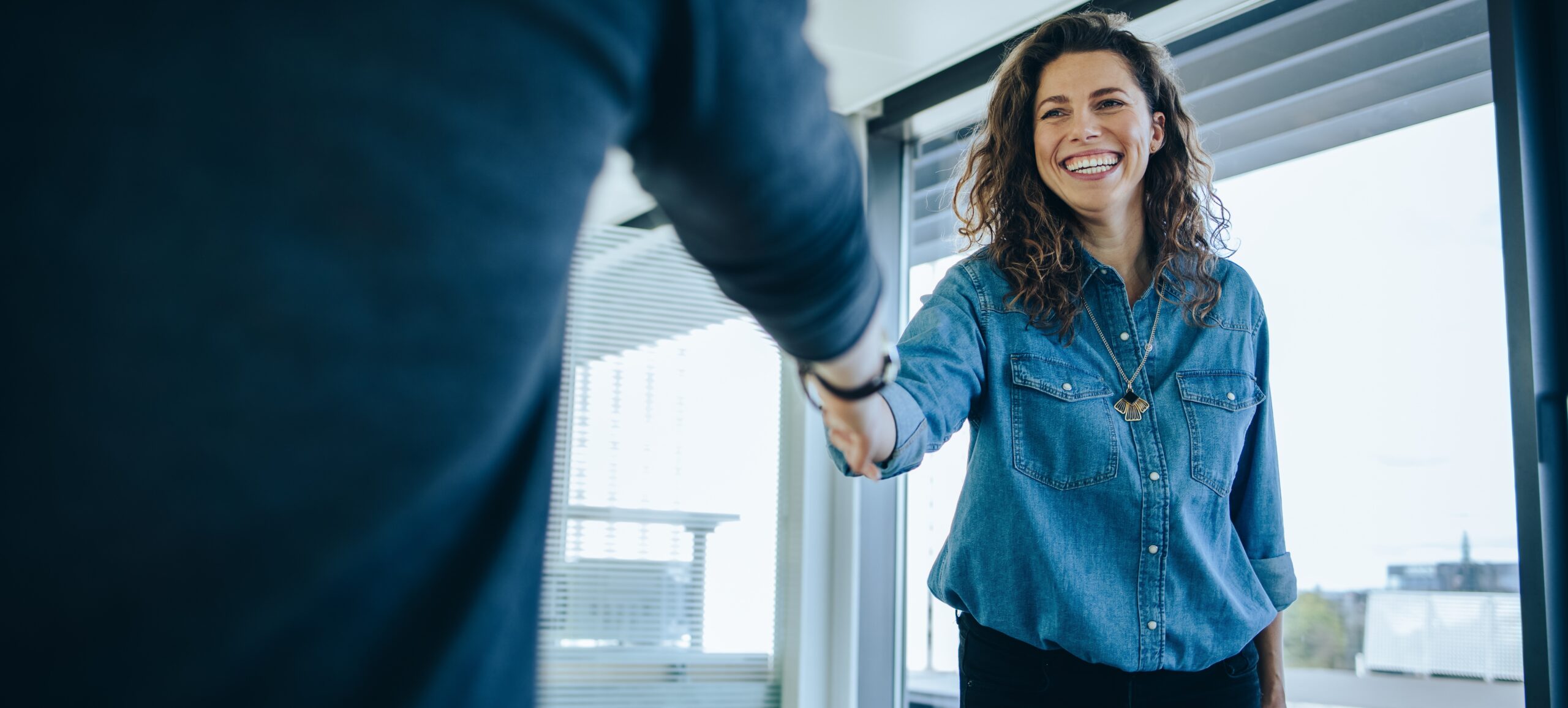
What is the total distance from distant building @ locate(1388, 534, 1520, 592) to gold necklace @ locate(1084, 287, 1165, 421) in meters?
0.90

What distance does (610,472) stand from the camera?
10.6 ft

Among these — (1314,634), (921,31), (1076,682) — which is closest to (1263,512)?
(1076,682)

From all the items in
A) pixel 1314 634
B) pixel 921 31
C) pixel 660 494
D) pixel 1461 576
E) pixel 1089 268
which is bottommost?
pixel 1314 634

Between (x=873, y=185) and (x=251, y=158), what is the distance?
3.27m

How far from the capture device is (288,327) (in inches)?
11.9

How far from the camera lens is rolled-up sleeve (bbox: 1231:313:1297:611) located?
62.0 inches

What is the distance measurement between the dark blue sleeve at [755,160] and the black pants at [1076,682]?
1.05m

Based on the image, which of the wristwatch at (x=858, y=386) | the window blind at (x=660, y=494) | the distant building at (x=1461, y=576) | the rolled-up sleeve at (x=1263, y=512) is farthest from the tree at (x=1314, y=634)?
the wristwatch at (x=858, y=386)

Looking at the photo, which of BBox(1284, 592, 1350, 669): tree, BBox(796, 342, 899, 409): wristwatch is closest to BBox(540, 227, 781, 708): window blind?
BBox(1284, 592, 1350, 669): tree

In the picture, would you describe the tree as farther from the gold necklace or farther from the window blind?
the window blind

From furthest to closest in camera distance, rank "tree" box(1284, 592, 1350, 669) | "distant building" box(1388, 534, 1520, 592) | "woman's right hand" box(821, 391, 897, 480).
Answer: "tree" box(1284, 592, 1350, 669) → "distant building" box(1388, 534, 1520, 592) → "woman's right hand" box(821, 391, 897, 480)

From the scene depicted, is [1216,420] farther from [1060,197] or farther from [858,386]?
[858,386]

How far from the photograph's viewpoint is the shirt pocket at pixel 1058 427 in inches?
57.9

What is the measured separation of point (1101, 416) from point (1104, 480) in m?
0.09
